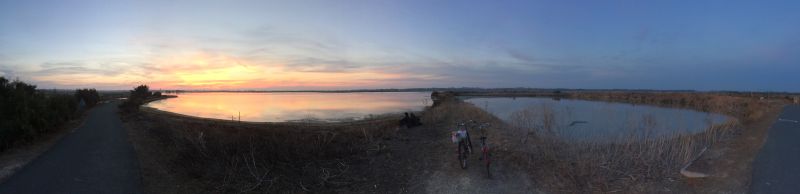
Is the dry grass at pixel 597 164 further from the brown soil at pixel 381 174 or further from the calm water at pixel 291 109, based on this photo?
the calm water at pixel 291 109

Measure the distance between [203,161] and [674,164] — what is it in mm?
11220

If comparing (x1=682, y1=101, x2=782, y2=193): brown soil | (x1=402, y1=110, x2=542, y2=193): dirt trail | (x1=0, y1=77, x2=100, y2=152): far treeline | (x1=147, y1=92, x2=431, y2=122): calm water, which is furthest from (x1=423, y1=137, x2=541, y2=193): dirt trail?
(x1=147, y1=92, x2=431, y2=122): calm water

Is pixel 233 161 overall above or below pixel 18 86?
below

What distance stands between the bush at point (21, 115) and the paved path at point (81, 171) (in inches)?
46.0

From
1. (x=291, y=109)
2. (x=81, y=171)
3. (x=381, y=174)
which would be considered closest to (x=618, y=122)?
(x=381, y=174)

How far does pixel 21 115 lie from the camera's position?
15156 mm

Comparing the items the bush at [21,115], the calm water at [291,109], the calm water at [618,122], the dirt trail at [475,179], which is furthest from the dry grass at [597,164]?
the calm water at [291,109]

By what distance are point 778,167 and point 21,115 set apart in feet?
73.7

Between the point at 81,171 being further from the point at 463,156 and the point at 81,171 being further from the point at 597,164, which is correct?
the point at 597,164

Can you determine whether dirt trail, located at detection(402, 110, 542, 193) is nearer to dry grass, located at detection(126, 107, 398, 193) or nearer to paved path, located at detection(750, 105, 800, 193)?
dry grass, located at detection(126, 107, 398, 193)

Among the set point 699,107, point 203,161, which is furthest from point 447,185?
point 699,107

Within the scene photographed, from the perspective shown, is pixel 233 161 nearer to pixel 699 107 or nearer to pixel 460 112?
pixel 460 112

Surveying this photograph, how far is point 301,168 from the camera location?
34.5 feet

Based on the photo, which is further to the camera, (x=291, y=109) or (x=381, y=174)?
(x=291, y=109)
